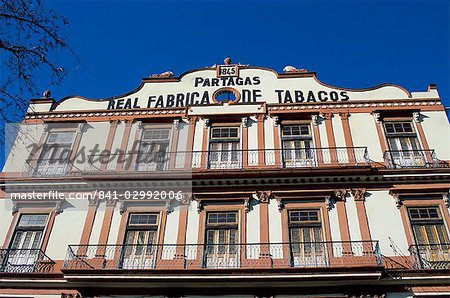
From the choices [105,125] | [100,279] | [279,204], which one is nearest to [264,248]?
[279,204]

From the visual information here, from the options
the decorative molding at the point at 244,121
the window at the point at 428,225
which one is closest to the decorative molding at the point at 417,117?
the window at the point at 428,225

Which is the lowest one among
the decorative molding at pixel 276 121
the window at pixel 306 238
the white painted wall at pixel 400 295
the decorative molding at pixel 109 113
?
the white painted wall at pixel 400 295

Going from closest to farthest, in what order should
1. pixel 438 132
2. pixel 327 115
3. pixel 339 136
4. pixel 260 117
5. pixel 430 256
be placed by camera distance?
pixel 430 256 < pixel 438 132 < pixel 339 136 < pixel 327 115 < pixel 260 117

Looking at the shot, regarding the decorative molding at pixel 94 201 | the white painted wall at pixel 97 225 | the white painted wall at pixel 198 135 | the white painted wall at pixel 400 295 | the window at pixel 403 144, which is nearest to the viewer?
the white painted wall at pixel 400 295

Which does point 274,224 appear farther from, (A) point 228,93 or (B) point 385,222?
(A) point 228,93

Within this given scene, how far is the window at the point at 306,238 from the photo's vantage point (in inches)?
584

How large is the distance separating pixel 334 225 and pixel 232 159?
495 centimetres

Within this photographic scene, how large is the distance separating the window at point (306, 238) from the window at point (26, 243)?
30.3 ft

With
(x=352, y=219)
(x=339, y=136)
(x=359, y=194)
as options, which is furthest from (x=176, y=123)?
(x=352, y=219)

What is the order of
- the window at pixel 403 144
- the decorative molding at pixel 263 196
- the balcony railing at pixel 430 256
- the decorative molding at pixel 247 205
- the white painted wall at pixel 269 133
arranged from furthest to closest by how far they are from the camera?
the white painted wall at pixel 269 133
the window at pixel 403 144
the decorative molding at pixel 263 196
the decorative molding at pixel 247 205
the balcony railing at pixel 430 256

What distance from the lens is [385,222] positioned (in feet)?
51.2

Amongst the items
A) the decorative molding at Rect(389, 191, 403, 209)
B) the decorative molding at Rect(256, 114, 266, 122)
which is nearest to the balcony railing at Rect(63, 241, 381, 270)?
the decorative molding at Rect(389, 191, 403, 209)

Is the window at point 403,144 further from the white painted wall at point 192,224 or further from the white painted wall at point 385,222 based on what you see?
the white painted wall at point 192,224

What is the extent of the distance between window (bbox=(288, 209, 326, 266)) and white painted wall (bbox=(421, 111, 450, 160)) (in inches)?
233
